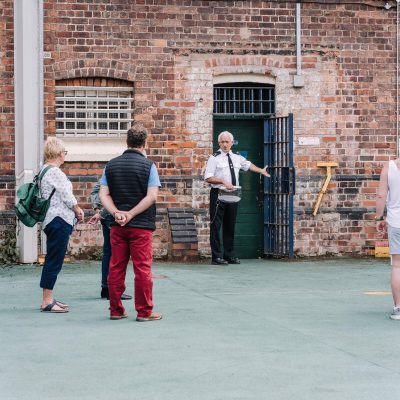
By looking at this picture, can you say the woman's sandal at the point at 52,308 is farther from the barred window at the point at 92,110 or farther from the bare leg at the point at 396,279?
the barred window at the point at 92,110

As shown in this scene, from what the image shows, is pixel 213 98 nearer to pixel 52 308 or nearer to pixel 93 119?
pixel 93 119

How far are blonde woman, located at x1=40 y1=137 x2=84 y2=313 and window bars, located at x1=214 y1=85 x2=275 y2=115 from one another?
7436mm

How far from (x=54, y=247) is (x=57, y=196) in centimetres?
52

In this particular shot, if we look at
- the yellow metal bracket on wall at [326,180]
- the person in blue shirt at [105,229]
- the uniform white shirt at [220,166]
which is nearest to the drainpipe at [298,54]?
the yellow metal bracket on wall at [326,180]

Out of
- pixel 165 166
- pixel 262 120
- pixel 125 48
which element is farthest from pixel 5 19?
pixel 262 120

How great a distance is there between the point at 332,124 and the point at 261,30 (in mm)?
2039

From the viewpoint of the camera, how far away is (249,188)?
18281 millimetres

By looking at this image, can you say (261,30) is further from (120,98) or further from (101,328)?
(101,328)

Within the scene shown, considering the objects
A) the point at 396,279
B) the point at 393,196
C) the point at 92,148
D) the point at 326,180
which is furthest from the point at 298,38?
the point at 396,279

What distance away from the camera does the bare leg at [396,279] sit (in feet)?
33.7

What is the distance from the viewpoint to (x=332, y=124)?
18172 millimetres

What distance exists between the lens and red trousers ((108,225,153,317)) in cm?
993

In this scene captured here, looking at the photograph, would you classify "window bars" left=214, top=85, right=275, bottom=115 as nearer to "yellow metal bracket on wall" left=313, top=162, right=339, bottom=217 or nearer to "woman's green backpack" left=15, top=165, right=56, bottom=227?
"yellow metal bracket on wall" left=313, top=162, right=339, bottom=217

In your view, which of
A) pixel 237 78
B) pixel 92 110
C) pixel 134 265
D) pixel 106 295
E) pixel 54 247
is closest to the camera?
pixel 134 265
